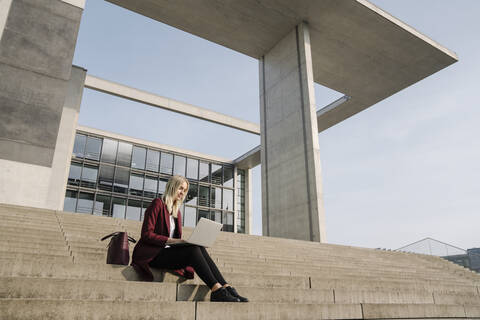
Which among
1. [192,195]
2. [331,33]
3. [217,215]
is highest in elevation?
[331,33]

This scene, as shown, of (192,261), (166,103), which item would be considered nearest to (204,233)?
(192,261)

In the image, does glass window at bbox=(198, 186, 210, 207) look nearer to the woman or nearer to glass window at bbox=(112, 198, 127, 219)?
glass window at bbox=(112, 198, 127, 219)

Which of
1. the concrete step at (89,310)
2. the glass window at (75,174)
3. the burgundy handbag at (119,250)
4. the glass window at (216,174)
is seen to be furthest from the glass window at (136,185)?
the concrete step at (89,310)

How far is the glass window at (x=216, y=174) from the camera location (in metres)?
30.1

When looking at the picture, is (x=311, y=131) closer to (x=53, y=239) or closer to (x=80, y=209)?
(x=53, y=239)

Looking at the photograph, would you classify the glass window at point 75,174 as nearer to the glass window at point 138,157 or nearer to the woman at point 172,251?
the glass window at point 138,157

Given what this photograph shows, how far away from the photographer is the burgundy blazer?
3.66m

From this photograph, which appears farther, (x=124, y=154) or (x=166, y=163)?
(x=166, y=163)

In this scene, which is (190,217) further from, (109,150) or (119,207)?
(109,150)

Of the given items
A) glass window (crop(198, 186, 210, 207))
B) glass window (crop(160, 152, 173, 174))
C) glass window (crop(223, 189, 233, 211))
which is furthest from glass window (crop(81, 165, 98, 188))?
glass window (crop(223, 189, 233, 211))

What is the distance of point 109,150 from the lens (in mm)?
25984

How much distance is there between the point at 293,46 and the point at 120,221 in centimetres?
1252

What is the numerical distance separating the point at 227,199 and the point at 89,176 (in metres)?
10.8

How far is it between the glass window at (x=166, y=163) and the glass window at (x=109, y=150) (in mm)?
3490
